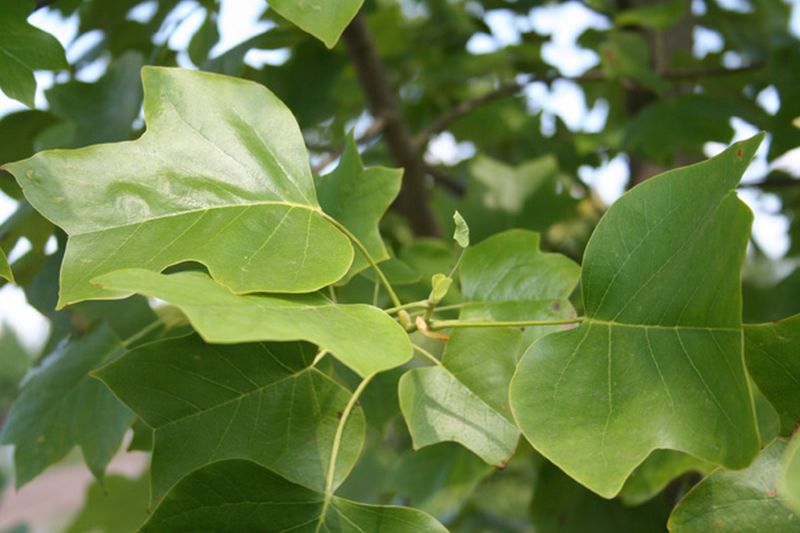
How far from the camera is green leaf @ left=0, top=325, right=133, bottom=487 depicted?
0.76 m

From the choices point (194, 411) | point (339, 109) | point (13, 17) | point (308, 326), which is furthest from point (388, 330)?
point (339, 109)

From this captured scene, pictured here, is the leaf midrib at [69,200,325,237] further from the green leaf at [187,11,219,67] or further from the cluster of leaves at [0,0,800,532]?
the green leaf at [187,11,219,67]

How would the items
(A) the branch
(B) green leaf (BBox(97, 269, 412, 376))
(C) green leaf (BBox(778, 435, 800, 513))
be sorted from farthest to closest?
(A) the branch
(B) green leaf (BBox(97, 269, 412, 376))
(C) green leaf (BBox(778, 435, 800, 513))

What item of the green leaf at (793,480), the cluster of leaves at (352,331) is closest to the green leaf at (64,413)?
the cluster of leaves at (352,331)

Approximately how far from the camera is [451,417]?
0.55 meters

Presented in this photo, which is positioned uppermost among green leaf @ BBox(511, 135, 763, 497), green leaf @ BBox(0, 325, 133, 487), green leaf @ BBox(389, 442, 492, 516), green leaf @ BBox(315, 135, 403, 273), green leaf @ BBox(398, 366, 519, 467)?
green leaf @ BBox(511, 135, 763, 497)

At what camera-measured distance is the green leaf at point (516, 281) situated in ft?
2.01

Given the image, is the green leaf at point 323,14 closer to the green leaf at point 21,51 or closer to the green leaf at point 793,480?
the green leaf at point 21,51

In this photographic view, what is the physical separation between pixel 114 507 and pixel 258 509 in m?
0.75

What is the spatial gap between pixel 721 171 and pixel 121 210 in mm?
363

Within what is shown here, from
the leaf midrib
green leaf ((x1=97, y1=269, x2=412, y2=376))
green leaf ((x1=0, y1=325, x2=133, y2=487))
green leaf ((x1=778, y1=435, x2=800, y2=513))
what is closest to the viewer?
green leaf ((x1=778, y1=435, x2=800, y2=513))

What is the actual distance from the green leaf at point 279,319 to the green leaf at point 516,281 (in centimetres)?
17

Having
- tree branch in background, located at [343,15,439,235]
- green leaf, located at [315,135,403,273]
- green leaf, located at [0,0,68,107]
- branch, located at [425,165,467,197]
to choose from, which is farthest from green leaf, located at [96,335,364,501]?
branch, located at [425,165,467,197]

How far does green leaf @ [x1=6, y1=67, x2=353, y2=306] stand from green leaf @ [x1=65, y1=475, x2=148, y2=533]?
2.33ft
